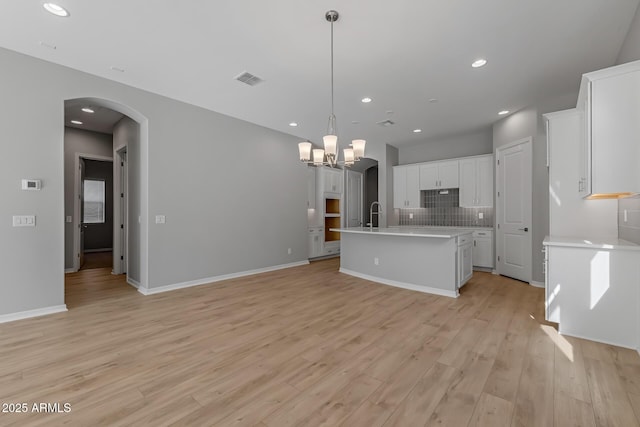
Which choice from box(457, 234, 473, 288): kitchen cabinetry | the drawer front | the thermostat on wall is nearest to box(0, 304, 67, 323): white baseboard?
the thermostat on wall

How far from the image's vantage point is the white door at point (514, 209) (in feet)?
15.6

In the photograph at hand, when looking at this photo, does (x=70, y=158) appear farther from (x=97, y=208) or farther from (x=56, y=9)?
(x=56, y=9)

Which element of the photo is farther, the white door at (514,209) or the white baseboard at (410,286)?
the white door at (514,209)

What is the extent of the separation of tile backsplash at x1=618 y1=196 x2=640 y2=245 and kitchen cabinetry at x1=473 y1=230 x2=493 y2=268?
8.76 feet

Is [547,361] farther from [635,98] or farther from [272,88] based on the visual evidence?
[272,88]

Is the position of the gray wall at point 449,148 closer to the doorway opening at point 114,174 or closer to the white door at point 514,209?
the white door at point 514,209

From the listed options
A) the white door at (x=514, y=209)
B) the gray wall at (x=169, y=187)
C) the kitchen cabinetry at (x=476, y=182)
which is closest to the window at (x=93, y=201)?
the gray wall at (x=169, y=187)

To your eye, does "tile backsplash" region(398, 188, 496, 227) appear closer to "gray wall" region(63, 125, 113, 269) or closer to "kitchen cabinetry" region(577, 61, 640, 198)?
"kitchen cabinetry" region(577, 61, 640, 198)

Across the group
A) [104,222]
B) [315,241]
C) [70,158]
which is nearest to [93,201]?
[104,222]

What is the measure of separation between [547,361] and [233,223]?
477 centimetres

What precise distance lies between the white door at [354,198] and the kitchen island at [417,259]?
325 centimetres

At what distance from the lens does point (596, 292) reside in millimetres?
2551

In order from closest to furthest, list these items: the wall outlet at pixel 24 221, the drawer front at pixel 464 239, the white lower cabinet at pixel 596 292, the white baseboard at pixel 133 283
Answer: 1. the white lower cabinet at pixel 596 292
2. the wall outlet at pixel 24 221
3. the drawer front at pixel 464 239
4. the white baseboard at pixel 133 283

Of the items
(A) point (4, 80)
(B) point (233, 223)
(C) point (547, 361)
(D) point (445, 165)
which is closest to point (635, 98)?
(C) point (547, 361)
